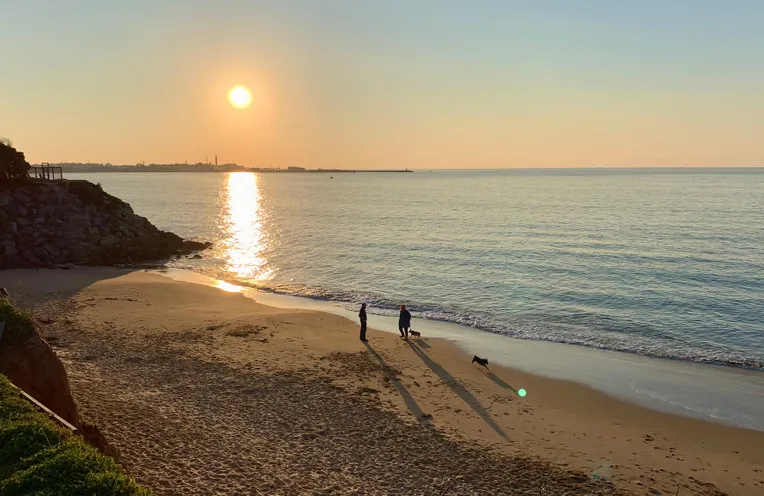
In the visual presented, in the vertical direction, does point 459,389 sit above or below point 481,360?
below

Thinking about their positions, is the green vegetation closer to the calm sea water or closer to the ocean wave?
the ocean wave

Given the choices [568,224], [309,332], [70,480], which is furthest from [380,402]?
[568,224]

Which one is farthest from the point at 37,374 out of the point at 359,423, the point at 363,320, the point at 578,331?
the point at 578,331

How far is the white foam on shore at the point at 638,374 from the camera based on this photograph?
17.0 meters

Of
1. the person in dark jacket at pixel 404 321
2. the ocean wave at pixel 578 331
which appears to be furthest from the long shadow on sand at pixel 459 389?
the ocean wave at pixel 578 331

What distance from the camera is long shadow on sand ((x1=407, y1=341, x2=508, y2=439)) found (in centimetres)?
1519

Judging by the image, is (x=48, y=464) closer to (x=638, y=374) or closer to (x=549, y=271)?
(x=638, y=374)

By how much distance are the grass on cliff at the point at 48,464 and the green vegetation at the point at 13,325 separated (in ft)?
13.2

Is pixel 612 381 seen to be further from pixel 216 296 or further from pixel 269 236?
pixel 269 236

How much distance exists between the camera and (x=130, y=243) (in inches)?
1738

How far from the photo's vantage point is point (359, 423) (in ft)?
47.9

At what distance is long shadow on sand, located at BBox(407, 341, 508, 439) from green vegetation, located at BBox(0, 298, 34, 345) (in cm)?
1290

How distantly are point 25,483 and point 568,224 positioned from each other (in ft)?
221

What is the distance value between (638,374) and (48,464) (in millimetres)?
20256
